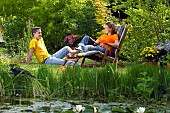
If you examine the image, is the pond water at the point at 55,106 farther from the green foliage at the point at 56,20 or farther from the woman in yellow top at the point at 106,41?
the green foliage at the point at 56,20

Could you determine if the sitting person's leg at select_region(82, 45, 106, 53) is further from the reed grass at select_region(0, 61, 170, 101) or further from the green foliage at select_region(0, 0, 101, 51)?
the green foliage at select_region(0, 0, 101, 51)

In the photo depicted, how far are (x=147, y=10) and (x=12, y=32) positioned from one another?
6.54 metres

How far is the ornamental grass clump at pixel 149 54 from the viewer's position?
33.1 feet

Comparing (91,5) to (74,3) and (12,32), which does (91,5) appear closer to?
(74,3)

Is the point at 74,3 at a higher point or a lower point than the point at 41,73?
higher

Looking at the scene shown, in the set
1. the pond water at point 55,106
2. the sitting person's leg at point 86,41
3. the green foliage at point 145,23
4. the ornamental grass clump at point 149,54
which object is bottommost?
the pond water at point 55,106

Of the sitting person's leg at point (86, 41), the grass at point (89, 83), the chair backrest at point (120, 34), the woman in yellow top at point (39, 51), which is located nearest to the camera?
the grass at point (89, 83)

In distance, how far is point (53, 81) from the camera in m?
6.71

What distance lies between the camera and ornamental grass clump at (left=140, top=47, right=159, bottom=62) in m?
10.1

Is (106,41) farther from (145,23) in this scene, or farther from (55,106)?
(55,106)

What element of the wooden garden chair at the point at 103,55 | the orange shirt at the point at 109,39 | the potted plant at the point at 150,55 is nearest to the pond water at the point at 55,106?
the wooden garden chair at the point at 103,55

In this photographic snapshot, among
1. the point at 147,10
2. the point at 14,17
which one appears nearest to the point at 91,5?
the point at 14,17

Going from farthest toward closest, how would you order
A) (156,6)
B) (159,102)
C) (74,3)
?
1. (74,3)
2. (156,6)
3. (159,102)

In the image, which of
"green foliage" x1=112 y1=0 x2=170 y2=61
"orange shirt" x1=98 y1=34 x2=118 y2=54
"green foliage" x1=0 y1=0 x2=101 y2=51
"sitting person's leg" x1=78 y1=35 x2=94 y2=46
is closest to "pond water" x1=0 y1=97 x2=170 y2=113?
"green foliage" x1=112 y1=0 x2=170 y2=61
